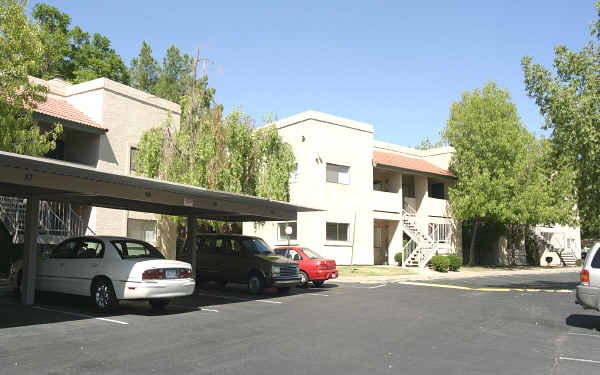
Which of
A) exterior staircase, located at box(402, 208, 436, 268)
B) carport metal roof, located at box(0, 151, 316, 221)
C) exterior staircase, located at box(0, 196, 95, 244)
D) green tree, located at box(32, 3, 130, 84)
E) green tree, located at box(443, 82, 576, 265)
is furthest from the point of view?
green tree, located at box(32, 3, 130, 84)

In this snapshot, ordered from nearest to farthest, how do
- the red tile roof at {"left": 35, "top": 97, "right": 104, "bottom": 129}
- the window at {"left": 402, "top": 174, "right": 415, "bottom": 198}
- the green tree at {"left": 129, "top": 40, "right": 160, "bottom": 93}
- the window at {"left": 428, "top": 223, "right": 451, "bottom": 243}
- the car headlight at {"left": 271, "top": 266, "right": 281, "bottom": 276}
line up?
1. the car headlight at {"left": 271, "top": 266, "right": 281, "bottom": 276}
2. the red tile roof at {"left": 35, "top": 97, "right": 104, "bottom": 129}
3. the window at {"left": 428, "top": 223, "right": 451, "bottom": 243}
4. the window at {"left": 402, "top": 174, "right": 415, "bottom": 198}
5. the green tree at {"left": 129, "top": 40, "right": 160, "bottom": 93}

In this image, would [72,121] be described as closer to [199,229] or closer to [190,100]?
[190,100]

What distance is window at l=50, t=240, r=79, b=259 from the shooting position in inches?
488

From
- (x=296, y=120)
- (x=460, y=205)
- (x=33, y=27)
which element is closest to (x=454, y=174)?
(x=460, y=205)

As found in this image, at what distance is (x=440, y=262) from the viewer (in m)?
29.5

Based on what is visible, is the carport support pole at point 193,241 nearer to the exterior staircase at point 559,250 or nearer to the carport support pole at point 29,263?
the carport support pole at point 29,263

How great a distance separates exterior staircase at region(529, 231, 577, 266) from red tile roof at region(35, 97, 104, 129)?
34944 millimetres

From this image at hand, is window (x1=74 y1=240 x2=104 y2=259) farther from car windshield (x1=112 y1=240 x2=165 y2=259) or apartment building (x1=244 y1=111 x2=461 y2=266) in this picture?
apartment building (x1=244 y1=111 x2=461 y2=266)

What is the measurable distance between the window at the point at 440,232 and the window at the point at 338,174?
6547 mm

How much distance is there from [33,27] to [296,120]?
15660 mm

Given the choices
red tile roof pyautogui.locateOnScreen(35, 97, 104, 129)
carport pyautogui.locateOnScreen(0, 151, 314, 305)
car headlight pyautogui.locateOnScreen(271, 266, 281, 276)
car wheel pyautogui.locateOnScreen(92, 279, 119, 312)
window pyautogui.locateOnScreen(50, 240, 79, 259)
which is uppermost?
red tile roof pyautogui.locateOnScreen(35, 97, 104, 129)

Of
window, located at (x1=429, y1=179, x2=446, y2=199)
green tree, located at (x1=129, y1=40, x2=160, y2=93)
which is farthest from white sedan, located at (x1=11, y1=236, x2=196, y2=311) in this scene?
green tree, located at (x1=129, y1=40, x2=160, y2=93)

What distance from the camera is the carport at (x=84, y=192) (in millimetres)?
10328

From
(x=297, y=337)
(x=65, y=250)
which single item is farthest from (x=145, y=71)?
(x=297, y=337)
